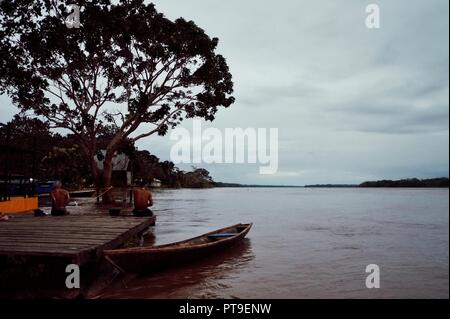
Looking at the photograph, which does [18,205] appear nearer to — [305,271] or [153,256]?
[153,256]

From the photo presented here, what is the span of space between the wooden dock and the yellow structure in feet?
11.3

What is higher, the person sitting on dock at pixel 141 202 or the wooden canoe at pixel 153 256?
the person sitting on dock at pixel 141 202

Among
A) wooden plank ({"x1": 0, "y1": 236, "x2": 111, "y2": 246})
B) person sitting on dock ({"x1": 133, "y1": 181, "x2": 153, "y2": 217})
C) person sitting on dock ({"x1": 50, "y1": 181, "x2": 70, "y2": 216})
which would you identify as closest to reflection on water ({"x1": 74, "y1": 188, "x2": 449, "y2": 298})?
wooden plank ({"x1": 0, "y1": 236, "x2": 111, "y2": 246})

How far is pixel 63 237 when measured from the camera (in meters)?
7.59

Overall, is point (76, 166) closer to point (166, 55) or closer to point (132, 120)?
point (132, 120)

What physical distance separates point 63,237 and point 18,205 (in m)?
7.91

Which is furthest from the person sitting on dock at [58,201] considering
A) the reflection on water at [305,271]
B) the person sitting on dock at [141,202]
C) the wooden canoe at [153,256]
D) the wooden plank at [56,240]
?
the wooden canoe at [153,256]

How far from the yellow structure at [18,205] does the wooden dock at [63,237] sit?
3.45 m

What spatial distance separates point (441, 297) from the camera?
27.8 ft

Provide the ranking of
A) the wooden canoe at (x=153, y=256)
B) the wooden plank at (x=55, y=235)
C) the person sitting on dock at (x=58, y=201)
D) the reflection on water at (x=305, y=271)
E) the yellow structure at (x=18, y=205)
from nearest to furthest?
the wooden canoe at (x=153, y=256)
the wooden plank at (x=55, y=235)
the reflection on water at (x=305, y=271)
the person sitting on dock at (x=58, y=201)
the yellow structure at (x=18, y=205)

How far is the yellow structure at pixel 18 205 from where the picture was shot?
42.2ft

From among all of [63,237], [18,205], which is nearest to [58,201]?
[18,205]

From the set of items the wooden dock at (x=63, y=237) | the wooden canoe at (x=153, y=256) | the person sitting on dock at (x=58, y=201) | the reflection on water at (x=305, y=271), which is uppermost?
the person sitting on dock at (x=58, y=201)

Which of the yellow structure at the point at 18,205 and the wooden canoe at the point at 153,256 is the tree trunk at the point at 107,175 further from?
the wooden canoe at the point at 153,256
